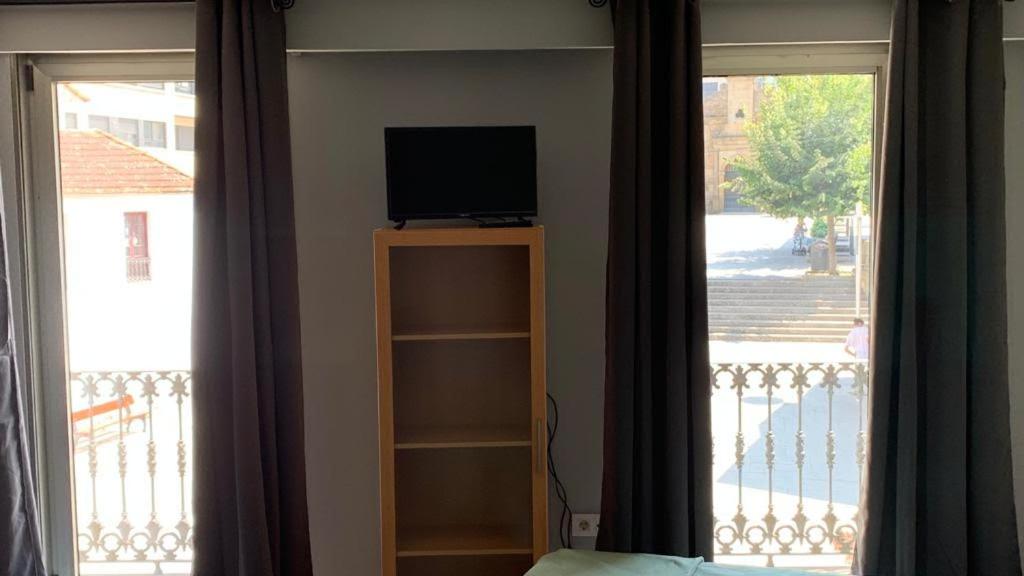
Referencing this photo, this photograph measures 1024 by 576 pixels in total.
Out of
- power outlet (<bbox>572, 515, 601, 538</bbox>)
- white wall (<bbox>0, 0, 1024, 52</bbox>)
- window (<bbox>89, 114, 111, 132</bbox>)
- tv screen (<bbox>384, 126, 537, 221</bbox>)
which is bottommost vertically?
power outlet (<bbox>572, 515, 601, 538</bbox>)

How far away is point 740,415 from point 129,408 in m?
2.06

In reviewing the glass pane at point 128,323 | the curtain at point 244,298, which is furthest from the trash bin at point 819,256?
the glass pane at point 128,323

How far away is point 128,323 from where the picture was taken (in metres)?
2.96

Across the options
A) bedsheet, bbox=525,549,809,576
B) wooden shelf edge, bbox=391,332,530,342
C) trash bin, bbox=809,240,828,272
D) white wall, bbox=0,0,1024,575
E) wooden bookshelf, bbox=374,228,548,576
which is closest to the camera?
bedsheet, bbox=525,549,809,576

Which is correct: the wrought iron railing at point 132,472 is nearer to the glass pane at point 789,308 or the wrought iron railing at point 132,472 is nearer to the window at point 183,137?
the window at point 183,137

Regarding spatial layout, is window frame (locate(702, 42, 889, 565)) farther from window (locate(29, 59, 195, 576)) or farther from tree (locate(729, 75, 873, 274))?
window (locate(29, 59, 195, 576))

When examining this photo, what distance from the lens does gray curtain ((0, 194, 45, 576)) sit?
8.69 ft

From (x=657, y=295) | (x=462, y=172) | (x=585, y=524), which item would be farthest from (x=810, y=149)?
(x=585, y=524)

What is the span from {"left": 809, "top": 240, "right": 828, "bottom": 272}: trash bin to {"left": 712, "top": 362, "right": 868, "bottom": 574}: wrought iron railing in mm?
323

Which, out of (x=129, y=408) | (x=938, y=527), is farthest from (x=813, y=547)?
(x=129, y=408)

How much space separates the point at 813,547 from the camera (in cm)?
299

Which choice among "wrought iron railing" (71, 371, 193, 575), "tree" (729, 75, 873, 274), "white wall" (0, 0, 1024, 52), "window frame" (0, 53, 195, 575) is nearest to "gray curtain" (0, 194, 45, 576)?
"window frame" (0, 53, 195, 575)

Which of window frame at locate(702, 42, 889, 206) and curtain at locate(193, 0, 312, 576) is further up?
window frame at locate(702, 42, 889, 206)

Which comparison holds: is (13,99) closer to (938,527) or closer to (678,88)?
(678,88)
